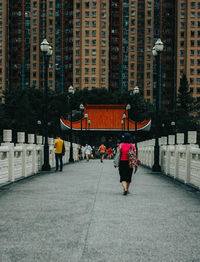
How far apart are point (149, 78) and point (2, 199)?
11910 cm

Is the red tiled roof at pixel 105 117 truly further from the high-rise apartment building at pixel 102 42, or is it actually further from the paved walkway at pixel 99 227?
the paved walkway at pixel 99 227

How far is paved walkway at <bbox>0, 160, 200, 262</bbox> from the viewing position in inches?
194

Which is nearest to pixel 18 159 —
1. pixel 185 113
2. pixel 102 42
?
pixel 185 113

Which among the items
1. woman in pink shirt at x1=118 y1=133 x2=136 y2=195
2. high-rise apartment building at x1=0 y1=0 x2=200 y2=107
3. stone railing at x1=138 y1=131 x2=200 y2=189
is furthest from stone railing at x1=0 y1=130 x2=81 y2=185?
high-rise apartment building at x1=0 y1=0 x2=200 y2=107

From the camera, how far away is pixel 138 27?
129 meters

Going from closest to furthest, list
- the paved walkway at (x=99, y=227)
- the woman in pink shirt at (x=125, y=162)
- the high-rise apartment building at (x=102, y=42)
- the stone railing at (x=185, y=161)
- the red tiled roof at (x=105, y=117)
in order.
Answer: the paved walkway at (x=99, y=227) → the woman in pink shirt at (x=125, y=162) → the stone railing at (x=185, y=161) → the red tiled roof at (x=105, y=117) → the high-rise apartment building at (x=102, y=42)

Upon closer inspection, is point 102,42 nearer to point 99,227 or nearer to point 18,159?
point 18,159

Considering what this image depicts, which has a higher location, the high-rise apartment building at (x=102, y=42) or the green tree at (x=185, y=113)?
the high-rise apartment building at (x=102, y=42)

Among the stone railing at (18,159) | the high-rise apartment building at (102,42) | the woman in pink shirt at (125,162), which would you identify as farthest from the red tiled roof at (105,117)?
the woman in pink shirt at (125,162)

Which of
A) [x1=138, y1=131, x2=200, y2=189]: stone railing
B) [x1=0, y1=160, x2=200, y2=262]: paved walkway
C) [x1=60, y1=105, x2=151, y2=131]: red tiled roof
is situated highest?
[x1=60, y1=105, x2=151, y2=131]: red tiled roof

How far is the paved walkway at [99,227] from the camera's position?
4.94 meters

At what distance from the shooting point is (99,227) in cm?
648

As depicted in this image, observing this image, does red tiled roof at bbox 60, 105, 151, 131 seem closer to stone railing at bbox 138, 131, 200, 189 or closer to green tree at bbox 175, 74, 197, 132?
green tree at bbox 175, 74, 197, 132

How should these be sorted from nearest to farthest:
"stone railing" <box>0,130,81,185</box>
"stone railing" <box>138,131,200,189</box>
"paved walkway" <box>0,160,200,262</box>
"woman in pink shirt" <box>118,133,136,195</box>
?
"paved walkway" <box>0,160,200,262</box> → "woman in pink shirt" <box>118,133,136,195</box> → "stone railing" <box>138,131,200,189</box> → "stone railing" <box>0,130,81,185</box>
